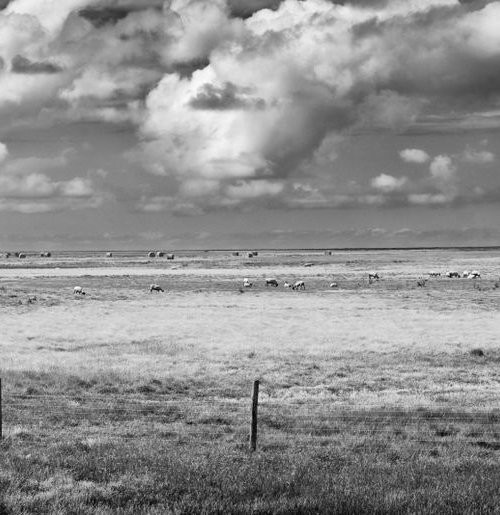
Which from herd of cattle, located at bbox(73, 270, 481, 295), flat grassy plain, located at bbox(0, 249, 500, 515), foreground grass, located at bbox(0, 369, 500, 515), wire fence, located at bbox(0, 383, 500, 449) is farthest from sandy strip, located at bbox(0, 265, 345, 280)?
foreground grass, located at bbox(0, 369, 500, 515)

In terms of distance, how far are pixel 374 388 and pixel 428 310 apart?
3116cm

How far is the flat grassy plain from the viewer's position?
9.00 m

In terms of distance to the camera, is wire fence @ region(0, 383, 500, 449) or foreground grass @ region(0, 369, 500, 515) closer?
foreground grass @ region(0, 369, 500, 515)

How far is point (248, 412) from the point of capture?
18.5m

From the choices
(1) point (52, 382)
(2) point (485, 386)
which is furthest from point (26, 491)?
(2) point (485, 386)

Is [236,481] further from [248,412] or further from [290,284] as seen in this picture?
[290,284]

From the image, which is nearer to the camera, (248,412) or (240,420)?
(240,420)

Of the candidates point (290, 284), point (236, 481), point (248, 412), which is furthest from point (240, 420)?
point (290, 284)

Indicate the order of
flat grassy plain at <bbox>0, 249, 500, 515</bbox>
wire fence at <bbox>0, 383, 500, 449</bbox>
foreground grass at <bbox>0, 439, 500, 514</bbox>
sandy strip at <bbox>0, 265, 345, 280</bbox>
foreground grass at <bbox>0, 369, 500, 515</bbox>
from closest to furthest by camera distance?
foreground grass at <bbox>0, 439, 500, 514</bbox> < foreground grass at <bbox>0, 369, 500, 515</bbox> < flat grassy plain at <bbox>0, 249, 500, 515</bbox> < wire fence at <bbox>0, 383, 500, 449</bbox> < sandy strip at <bbox>0, 265, 345, 280</bbox>

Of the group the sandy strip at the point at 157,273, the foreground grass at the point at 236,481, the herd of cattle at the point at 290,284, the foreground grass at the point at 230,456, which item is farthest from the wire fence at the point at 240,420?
the sandy strip at the point at 157,273

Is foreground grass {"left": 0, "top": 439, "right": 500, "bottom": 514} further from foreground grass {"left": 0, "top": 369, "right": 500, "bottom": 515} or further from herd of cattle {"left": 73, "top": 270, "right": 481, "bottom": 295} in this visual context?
herd of cattle {"left": 73, "top": 270, "right": 481, "bottom": 295}

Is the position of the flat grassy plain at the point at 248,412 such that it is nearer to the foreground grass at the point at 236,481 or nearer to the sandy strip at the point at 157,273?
the foreground grass at the point at 236,481

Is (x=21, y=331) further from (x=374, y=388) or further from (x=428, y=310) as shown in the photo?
(x=428, y=310)

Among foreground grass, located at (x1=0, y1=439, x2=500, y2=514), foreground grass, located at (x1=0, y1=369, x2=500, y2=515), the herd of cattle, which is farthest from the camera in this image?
the herd of cattle
